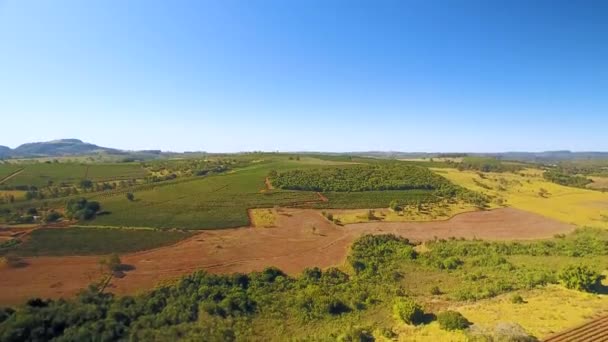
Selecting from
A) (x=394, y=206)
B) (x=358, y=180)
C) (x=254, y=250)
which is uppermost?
(x=358, y=180)

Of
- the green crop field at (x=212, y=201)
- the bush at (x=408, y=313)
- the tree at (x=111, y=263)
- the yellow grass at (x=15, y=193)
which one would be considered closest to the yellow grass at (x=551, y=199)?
the green crop field at (x=212, y=201)

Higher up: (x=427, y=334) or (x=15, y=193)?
(x=15, y=193)

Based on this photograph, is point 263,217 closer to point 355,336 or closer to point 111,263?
point 111,263

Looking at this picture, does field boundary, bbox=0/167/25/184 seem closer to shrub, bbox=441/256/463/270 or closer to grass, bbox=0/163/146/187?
grass, bbox=0/163/146/187

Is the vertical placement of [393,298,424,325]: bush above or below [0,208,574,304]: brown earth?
above

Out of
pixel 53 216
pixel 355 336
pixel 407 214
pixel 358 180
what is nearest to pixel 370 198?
pixel 407 214

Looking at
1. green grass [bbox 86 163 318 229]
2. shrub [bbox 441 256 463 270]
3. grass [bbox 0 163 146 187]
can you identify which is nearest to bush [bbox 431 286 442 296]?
shrub [bbox 441 256 463 270]

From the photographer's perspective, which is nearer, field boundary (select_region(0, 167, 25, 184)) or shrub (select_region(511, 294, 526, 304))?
shrub (select_region(511, 294, 526, 304))

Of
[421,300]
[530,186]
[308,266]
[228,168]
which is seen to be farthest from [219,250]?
[530,186]
